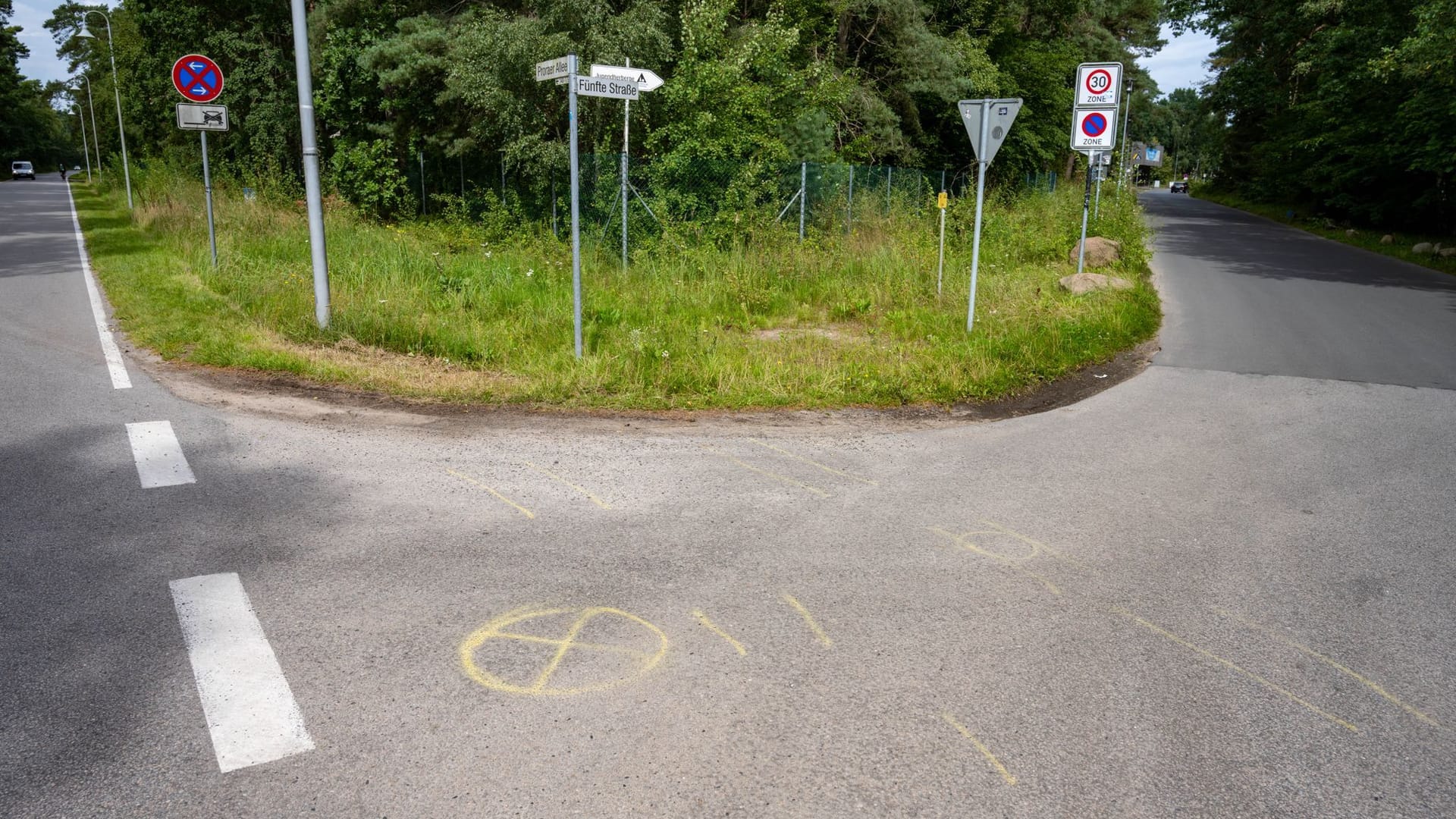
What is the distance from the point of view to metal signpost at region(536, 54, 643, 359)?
800 cm

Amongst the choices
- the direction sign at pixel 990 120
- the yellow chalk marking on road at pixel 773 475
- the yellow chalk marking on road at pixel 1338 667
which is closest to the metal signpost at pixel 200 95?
the yellow chalk marking on road at pixel 773 475

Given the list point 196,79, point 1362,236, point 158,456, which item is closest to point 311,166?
point 158,456

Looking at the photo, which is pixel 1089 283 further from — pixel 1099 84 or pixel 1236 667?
pixel 1236 667

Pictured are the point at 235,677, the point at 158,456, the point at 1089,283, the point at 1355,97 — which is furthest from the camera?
the point at 1355,97

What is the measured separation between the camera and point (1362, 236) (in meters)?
26.8

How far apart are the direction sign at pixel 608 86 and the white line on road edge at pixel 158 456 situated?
14.9ft

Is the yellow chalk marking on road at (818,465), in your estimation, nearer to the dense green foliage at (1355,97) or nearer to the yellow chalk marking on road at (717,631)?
the yellow chalk marking on road at (717,631)

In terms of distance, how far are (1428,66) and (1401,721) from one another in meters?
20.2

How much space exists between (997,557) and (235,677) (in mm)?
3611

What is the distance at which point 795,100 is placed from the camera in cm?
2014

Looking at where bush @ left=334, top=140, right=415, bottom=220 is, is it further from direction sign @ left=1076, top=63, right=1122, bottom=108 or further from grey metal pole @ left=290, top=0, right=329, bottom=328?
direction sign @ left=1076, top=63, right=1122, bottom=108

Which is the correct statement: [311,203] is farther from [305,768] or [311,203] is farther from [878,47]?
[878,47]

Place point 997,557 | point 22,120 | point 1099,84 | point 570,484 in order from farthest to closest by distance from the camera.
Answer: point 22,120, point 1099,84, point 570,484, point 997,557

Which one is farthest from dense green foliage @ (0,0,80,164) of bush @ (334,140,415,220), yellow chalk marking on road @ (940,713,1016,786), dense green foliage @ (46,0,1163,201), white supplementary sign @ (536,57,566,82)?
yellow chalk marking on road @ (940,713,1016,786)
